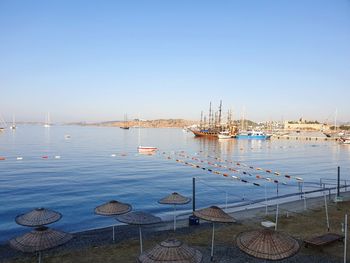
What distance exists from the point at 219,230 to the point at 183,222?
334 cm

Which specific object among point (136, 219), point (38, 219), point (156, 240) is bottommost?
point (156, 240)

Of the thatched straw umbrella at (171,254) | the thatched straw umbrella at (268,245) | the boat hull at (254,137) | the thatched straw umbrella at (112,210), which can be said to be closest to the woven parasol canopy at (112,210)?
the thatched straw umbrella at (112,210)

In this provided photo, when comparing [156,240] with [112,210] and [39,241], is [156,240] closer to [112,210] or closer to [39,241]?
[112,210]

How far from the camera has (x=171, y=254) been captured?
1022 centimetres

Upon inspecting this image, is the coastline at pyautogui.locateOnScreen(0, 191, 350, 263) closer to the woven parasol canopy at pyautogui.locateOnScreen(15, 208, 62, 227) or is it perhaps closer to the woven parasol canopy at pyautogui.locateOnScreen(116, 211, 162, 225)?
the woven parasol canopy at pyautogui.locateOnScreen(116, 211, 162, 225)

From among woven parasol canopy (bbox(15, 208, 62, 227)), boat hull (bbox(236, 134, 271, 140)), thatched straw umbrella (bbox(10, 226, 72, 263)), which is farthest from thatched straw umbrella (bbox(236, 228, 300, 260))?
boat hull (bbox(236, 134, 271, 140))

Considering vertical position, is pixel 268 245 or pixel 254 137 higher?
pixel 268 245

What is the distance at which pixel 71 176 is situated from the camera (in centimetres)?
4775

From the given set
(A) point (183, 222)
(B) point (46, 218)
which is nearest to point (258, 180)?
(A) point (183, 222)

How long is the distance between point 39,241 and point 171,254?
5.26 meters

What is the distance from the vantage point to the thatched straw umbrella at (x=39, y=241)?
12.0 metres

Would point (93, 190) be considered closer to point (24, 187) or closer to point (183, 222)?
point (24, 187)

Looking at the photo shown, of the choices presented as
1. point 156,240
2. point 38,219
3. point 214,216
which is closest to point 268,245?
point 214,216

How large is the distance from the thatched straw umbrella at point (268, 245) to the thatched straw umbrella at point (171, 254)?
1858 mm
